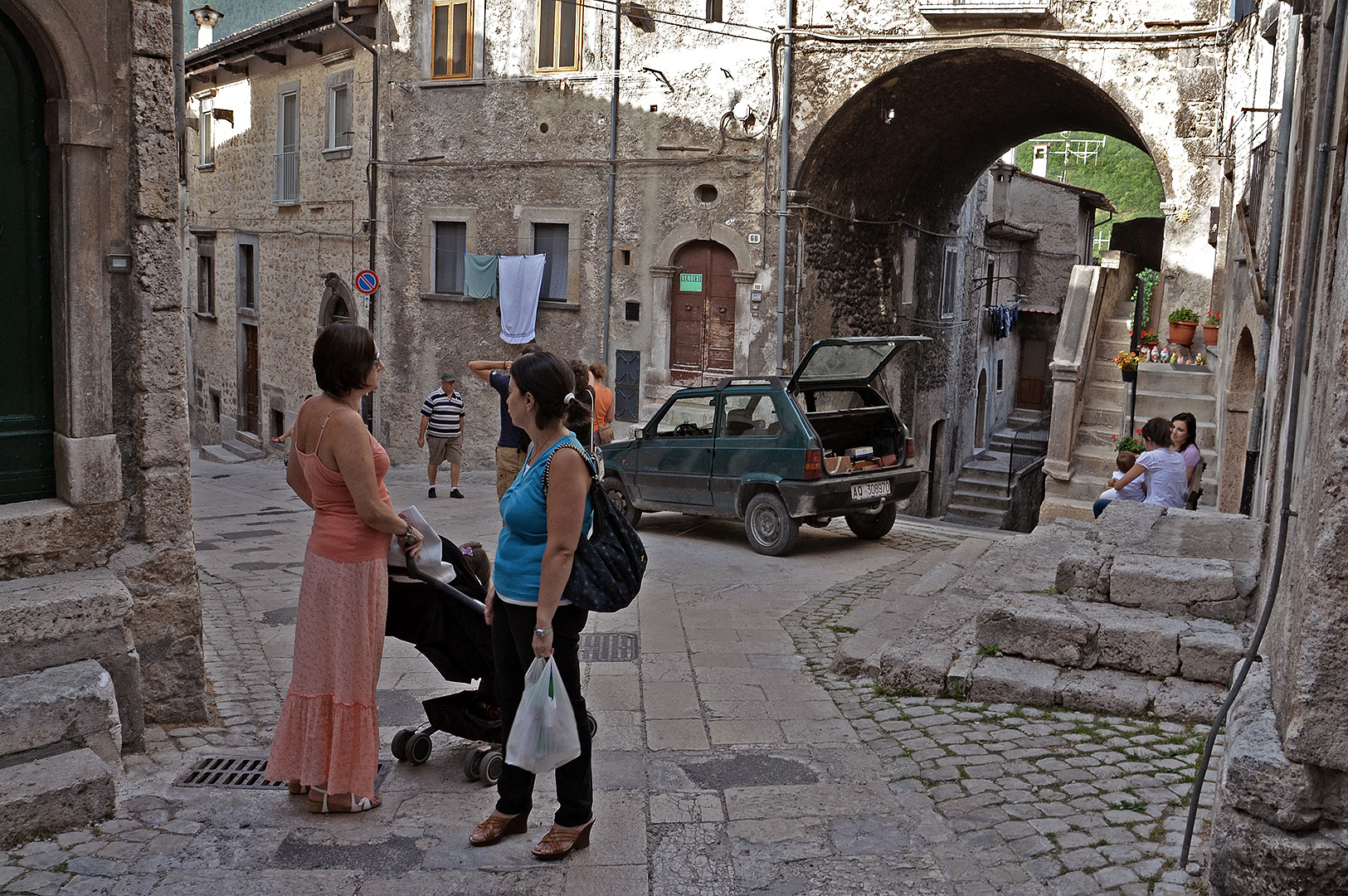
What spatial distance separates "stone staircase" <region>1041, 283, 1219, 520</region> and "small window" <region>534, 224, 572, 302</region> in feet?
26.9

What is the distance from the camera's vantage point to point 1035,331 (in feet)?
119

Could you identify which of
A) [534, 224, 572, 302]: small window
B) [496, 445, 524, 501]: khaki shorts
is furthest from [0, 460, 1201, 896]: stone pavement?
[534, 224, 572, 302]: small window

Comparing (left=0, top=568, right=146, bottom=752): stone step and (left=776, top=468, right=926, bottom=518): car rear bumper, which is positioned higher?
(left=0, top=568, right=146, bottom=752): stone step

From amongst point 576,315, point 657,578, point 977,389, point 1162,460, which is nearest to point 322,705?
point 657,578

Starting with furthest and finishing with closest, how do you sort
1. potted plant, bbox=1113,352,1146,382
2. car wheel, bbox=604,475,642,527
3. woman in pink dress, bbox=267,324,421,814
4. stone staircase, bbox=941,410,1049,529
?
1. stone staircase, bbox=941,410,1049,529
2. potted plant, bbox=1113,352,1146,382
3. car wheel, bbox=604,475,642,527
4. woman in pink dress, bbox=267,324,421,814

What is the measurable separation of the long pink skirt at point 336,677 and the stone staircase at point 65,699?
0.69m

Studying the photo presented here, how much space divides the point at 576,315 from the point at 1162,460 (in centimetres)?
1078

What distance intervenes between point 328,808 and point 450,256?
16.1 meters

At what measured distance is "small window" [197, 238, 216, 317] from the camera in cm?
2675

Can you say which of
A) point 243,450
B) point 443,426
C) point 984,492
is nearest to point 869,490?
point 443,426

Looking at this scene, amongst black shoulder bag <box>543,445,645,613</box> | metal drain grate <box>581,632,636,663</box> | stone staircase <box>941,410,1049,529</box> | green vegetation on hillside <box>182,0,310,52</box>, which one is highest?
green vegetation on hillside <box>182,0,310,52</box>

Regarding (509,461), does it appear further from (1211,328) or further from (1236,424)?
(1211,328)

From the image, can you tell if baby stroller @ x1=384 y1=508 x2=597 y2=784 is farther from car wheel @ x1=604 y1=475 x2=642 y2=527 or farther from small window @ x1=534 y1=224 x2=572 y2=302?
small window @ x1=534 y1=224 x2=572 y2=302

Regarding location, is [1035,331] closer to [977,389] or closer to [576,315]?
[977,389]
